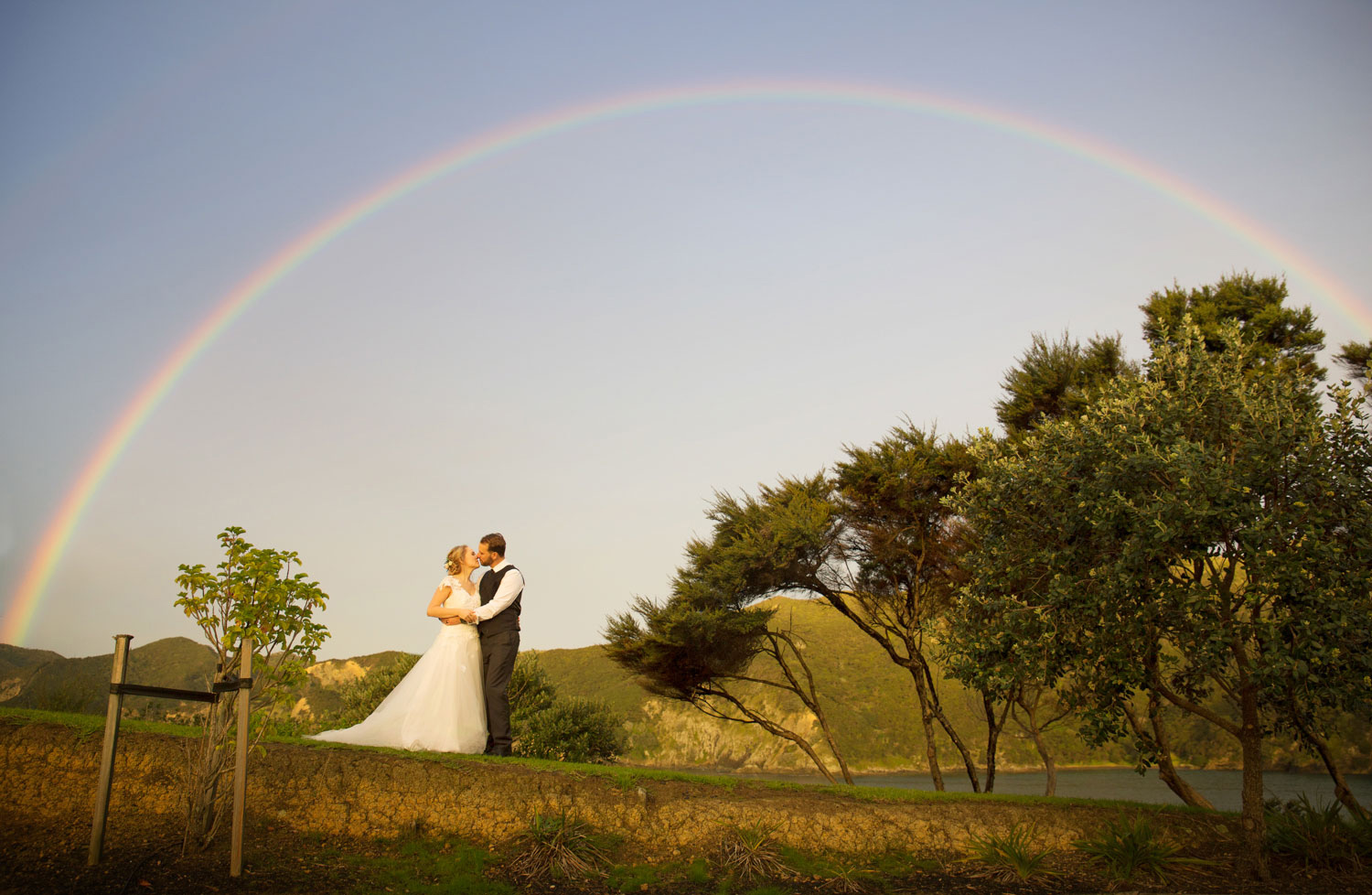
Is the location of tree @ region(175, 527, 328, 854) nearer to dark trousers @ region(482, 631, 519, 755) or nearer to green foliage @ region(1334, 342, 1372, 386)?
dark trousers @ region(482, 631, 519, 755)

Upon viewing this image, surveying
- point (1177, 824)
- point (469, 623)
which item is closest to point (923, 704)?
point (1177, 824)

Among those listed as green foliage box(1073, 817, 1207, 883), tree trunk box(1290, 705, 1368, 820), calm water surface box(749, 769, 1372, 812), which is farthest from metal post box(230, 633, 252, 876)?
calm water surface box(749, 769, 1372, 812)

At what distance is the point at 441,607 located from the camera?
37.9ft

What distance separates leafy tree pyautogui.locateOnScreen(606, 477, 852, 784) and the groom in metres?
10.7

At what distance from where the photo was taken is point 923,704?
19.9 meters

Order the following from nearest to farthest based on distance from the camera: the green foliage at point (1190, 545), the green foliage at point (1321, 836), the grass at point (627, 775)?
1. the grass at point (627, 775)
2. the green foliage at point (1190, 545)
3. the green foliage at point (1321, 836)

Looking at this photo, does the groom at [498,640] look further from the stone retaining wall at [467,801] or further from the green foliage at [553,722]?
the green foliage at [553,722]

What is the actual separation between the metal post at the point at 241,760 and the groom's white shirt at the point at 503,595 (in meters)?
3.89

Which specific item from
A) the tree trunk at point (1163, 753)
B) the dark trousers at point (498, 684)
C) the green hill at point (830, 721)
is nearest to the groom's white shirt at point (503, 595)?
the dark trousers at point (498, 684)

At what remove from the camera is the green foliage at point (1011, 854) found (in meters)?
9.59

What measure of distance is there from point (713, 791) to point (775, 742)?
40258 mm

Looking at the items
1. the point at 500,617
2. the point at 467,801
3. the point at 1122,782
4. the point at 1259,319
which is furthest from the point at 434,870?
the point at 1122,782

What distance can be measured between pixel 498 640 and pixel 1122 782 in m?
47.2

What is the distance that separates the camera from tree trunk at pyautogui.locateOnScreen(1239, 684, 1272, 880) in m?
10.3
